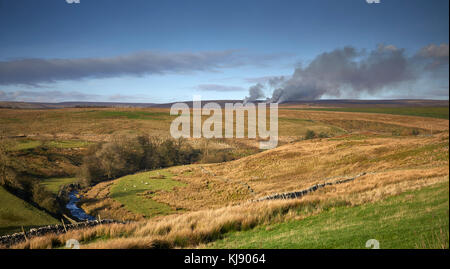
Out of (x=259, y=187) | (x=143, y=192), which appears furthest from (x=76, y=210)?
(x=259, y=187)

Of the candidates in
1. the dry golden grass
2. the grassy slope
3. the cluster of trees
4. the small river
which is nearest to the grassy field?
the dry golden grass

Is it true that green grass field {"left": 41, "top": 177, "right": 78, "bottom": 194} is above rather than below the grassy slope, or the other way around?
below

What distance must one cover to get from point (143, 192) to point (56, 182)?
8.26 m

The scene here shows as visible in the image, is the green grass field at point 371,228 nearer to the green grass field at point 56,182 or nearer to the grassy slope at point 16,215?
the grassy slope at point 16,215

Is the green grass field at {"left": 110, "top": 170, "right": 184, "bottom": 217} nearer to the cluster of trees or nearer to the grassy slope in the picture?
the cluster of trees

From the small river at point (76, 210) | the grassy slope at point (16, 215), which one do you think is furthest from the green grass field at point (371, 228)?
the small river at point (76, 210)

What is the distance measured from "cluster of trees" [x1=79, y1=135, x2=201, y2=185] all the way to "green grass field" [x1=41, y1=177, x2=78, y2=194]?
113cm

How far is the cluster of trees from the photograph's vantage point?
2209 centimetres

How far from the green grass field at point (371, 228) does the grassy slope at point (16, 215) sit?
7680 millimetres

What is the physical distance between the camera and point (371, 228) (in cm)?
610

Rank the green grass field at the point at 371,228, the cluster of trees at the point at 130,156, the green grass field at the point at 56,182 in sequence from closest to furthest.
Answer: the green grass field at the point at 371,228 → the green grass field at the point at 56,182 → the cluster of trees at the point at 130,156

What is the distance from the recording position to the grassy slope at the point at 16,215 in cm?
905
